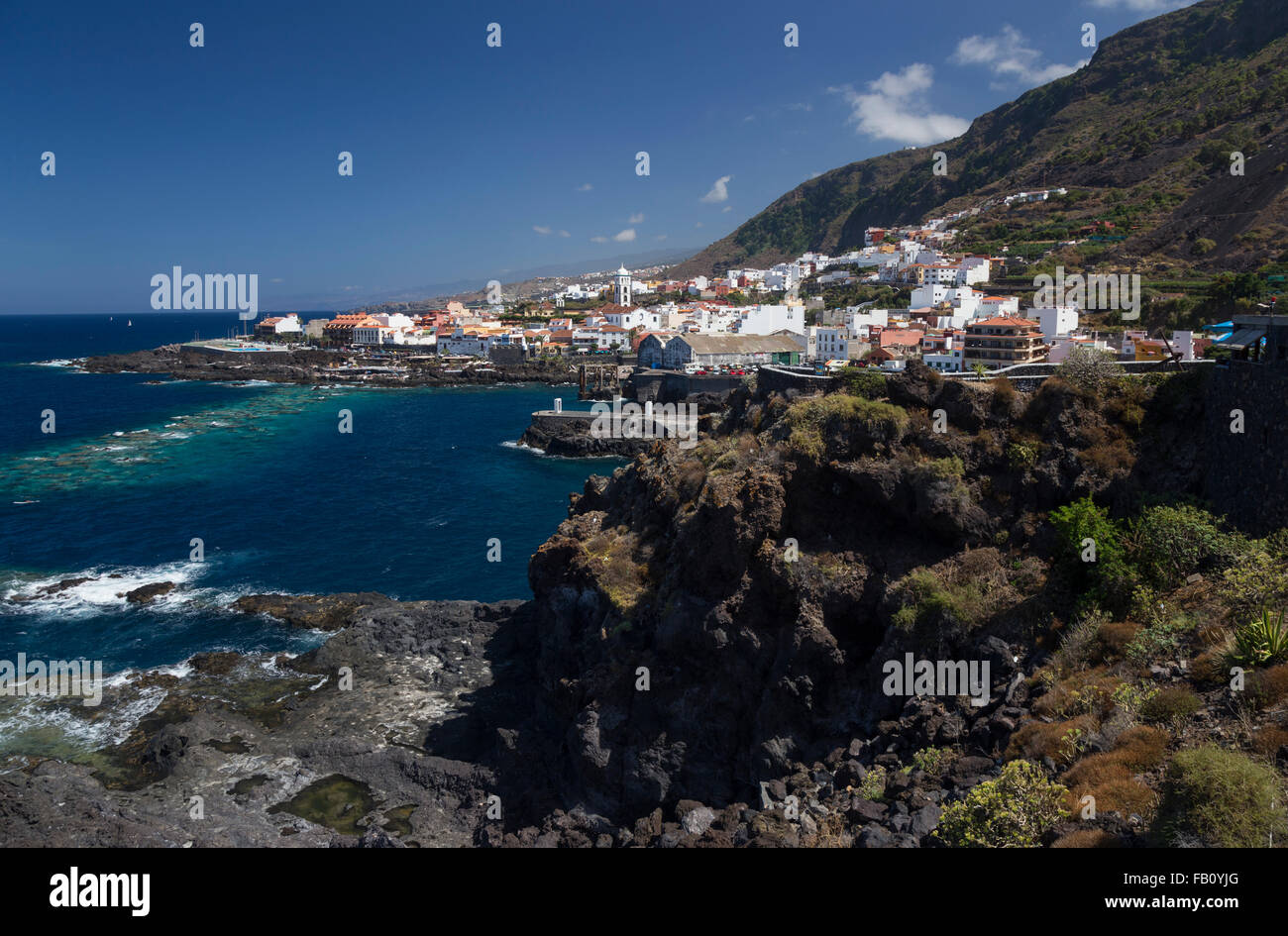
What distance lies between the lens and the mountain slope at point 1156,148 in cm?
6378

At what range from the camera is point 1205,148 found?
7800cm

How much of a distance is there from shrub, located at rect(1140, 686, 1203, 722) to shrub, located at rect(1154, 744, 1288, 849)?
5.34 feet

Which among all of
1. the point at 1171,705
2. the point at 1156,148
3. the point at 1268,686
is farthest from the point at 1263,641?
the point at 1156,148

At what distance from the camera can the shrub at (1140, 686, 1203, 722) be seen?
31.9 ft

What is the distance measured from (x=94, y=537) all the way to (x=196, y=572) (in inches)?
322

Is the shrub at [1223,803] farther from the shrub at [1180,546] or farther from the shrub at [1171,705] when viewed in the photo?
the shrub at [1180,546]

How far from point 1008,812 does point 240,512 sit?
1576 inches

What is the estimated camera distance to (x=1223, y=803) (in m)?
7.55

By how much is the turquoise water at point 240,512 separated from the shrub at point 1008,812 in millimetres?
22518

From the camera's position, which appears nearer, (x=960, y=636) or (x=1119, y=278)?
(x=960, y=636)

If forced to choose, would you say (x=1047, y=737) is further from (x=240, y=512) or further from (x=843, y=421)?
(x=240, y=512)

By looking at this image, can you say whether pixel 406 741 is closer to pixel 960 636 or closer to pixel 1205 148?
pixel 960 636

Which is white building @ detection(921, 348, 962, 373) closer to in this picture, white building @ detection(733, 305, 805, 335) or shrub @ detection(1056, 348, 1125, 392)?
shrub @ detection(1056, 348, 1125, 392)

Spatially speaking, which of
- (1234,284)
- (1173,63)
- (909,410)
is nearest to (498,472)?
(909,410)
